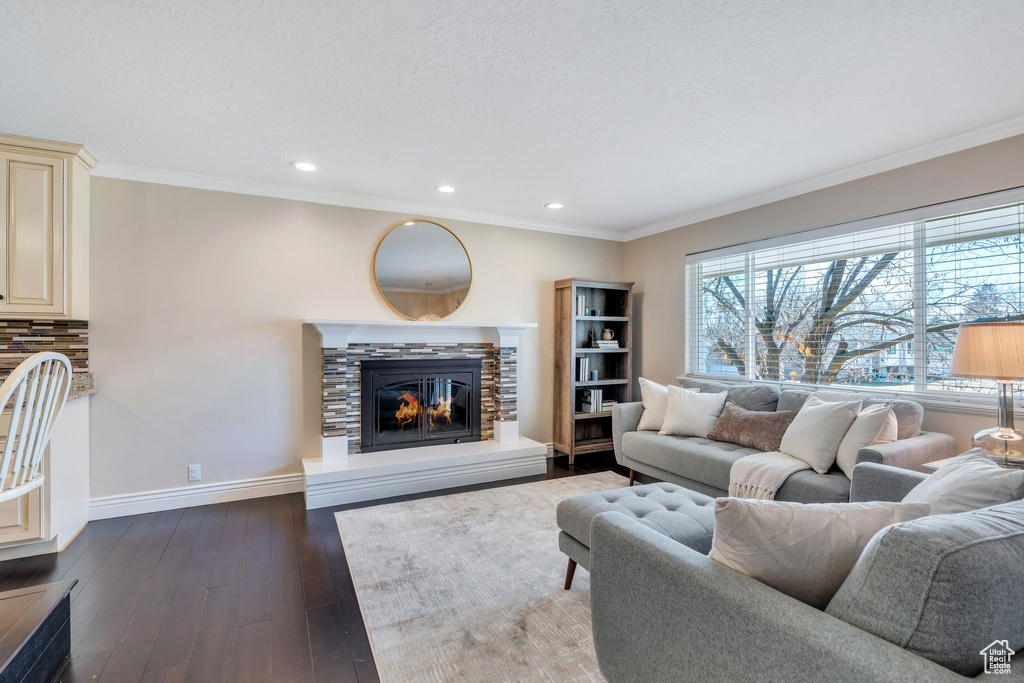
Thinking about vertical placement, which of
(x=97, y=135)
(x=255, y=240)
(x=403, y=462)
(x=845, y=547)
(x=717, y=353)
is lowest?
(x=403, y=462)

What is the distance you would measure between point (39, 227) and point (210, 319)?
3.46 ft

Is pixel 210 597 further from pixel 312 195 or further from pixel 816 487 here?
pixel 816 487

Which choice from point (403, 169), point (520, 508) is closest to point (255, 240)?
point (403, 169)

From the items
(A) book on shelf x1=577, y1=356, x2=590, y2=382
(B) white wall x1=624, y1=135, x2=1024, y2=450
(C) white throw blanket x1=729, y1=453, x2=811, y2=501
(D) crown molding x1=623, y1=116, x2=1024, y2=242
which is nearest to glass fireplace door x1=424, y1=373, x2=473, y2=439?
(A) book on shelf x1=577, y1=356, x2=590, y2=382

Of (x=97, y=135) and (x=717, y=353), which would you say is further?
(x=717, y=353)

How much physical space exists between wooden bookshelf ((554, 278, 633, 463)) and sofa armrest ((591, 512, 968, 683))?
3193 mm

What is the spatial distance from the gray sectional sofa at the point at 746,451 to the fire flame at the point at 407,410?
177 centimetres

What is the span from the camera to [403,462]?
3.77 metres

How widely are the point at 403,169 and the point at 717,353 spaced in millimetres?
3181

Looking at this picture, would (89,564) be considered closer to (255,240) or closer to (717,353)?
(255,240)

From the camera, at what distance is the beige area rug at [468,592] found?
5.91ft

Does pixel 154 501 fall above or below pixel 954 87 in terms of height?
below

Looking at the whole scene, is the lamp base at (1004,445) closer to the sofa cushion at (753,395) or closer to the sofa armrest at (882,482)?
the sofa armrest at (882,482)

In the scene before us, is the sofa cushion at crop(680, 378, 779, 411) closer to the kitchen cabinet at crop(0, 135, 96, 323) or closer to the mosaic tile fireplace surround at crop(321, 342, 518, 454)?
the mosaic tile fireplace surround at crop(321, 342, 518, 454)
